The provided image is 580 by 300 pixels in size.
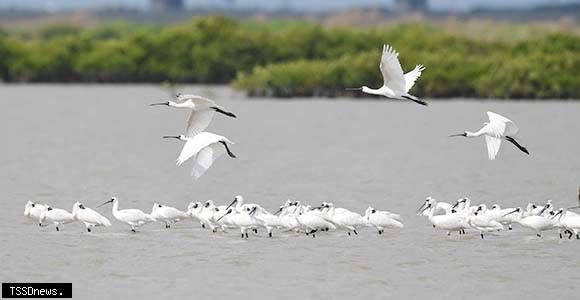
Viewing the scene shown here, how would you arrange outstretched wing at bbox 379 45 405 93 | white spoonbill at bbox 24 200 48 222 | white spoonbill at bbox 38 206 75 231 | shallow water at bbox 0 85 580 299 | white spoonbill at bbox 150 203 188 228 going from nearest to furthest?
shallow water at bbox 0 85 580 299 → outstretched wing at bbox 379 45 405 93 → white spoonbill at bbox 38 206 75 231 → white spoonbill at bbox 150 203 188 228 → white spoonbill at bbox 24 200 48 222

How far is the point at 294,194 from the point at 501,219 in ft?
18.7

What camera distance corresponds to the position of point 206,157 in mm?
18859

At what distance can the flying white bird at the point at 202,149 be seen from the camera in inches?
727

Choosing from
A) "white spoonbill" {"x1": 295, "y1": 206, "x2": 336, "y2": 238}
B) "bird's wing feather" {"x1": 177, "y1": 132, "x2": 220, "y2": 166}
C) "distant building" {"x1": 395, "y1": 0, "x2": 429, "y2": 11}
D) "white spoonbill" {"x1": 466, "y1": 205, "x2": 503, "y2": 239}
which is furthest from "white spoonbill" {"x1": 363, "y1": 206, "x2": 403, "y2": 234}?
"distant building" {"x1": 395, "y1": 0, "x2": 429, "y2": 11}

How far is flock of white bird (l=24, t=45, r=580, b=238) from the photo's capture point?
18578mm

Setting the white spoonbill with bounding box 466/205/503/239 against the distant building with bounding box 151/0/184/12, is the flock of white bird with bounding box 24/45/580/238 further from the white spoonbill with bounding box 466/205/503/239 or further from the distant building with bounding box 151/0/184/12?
the distant building with bounding box 151/0/184/12

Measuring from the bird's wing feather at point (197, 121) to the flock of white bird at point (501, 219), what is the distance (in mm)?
2989

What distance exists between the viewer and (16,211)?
21422 millimetres

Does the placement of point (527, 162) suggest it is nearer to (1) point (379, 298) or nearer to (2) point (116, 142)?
(2) point (116, 142)

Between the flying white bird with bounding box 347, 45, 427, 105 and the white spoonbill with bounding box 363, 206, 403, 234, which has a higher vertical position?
the flying white bird with bounding box 347, 45, 427, 105

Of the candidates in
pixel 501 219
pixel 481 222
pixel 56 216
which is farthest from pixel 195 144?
pixel 501 219

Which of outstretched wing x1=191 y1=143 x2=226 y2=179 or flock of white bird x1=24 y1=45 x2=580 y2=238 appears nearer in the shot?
flock of white bird x1=24 y1=45 x2=580 y2=238

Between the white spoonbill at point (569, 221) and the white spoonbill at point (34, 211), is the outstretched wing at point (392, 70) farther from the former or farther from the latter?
the white spoonbill at point (34, 211)

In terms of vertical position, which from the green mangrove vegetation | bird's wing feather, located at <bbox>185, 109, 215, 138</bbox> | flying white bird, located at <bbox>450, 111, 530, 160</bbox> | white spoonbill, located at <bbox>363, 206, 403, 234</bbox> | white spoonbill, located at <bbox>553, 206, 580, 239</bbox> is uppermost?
the green mangrove vegetation
